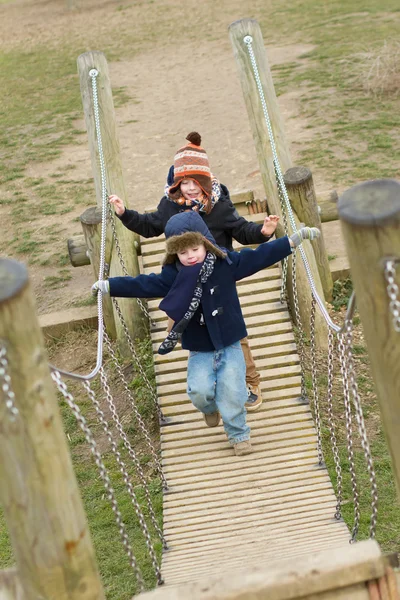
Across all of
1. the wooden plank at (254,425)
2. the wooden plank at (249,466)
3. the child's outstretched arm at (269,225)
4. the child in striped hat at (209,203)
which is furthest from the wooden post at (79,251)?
the wooden plank at (249,466)

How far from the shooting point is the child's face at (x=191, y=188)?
16.5 feet

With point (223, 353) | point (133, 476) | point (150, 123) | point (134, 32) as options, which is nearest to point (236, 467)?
point (223, 353)

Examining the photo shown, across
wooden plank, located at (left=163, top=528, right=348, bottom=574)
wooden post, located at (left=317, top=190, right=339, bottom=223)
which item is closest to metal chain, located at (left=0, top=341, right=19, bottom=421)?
wooden plank, located at (left=163, top=528, right=348, bottom=574)

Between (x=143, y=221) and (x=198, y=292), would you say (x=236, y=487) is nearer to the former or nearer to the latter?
(x=198, y=292)

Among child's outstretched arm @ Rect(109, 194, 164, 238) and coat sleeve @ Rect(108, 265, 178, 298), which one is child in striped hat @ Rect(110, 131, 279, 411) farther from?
coat sleeve @ Rect(108, 265, 178, 298)

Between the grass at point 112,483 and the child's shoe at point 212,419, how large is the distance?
1.72 feet

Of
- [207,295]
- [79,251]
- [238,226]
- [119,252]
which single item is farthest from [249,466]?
[79,251]

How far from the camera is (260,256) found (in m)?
4.37

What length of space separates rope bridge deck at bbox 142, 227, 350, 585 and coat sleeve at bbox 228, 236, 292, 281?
0.88 m

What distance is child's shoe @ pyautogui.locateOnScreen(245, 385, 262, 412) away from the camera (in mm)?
5070

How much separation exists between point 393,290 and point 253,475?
2247 millimetres

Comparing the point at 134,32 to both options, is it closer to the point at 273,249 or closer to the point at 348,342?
the point at 273,249

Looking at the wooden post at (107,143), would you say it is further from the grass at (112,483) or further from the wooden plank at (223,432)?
the wooden plank at (223,432)

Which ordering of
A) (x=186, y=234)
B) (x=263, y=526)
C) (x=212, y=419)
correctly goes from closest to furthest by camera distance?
1. (x=263, y=526)
2. (x=186, y=234)
3. (x=212, y=419)
